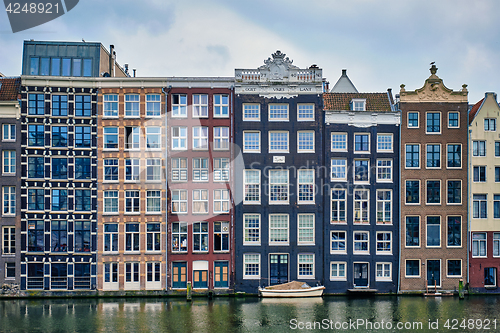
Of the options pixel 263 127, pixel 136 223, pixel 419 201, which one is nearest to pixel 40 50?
pixel 136 223

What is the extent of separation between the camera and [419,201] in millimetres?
38375

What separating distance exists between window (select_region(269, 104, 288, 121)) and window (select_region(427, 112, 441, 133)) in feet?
43.2

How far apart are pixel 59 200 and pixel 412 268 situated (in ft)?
106

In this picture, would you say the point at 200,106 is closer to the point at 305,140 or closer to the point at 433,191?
the point at 305,140

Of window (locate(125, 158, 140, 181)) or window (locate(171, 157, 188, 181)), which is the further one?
window (locate(171, 157, 188, 181))

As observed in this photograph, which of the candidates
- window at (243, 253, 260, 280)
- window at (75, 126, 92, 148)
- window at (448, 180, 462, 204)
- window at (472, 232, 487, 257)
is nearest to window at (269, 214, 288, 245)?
window at (243, 253, 260, 280)

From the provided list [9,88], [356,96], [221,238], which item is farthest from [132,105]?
[356,96]

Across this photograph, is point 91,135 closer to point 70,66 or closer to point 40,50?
point 70,66

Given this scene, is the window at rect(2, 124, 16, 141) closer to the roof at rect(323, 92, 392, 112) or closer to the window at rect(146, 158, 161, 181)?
the window at rect(146, 158, 161, 181)

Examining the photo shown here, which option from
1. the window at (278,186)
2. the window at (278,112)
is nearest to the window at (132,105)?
the window at (278,112)

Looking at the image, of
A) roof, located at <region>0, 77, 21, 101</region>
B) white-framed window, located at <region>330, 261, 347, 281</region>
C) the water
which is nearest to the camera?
the water

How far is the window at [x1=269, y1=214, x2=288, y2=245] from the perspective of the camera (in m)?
38.2

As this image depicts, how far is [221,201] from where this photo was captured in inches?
1510

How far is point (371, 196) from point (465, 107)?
11.9m
